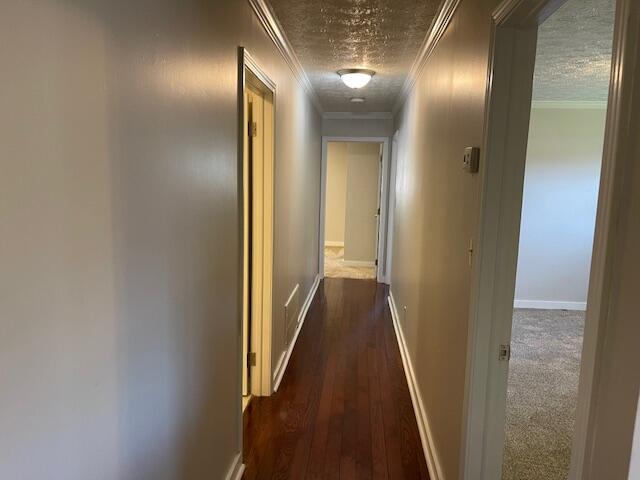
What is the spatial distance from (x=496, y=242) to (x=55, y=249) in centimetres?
129

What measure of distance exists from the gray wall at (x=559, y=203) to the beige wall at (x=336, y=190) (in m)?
4.21

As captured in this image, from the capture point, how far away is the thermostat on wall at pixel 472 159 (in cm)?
165

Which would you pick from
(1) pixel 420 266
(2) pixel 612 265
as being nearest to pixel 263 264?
(1) pixel 420 266

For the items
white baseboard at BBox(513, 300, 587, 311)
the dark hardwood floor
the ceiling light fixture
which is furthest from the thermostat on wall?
white baseboard at BBox(513, 300, 587, 311)

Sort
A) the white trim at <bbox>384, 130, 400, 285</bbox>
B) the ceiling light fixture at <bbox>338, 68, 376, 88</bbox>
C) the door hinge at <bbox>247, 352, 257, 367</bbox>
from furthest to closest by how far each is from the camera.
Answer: the white trim at <bbox>384, 130, 400, 285</bbox> < the ceiling light fixture at <bbox>338, 68, 376, 88</bbox> < the door hinge at <bbox>247, 352, 257, 367</bbox>

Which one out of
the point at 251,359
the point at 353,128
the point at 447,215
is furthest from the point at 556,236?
the point at 251,359

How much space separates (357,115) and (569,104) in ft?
8.28

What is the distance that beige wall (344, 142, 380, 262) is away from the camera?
23.7 ft

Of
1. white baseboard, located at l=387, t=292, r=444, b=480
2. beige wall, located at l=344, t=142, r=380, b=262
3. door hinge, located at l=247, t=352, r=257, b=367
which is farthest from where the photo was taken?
beige wall, located at l=344, t=142, r=380, b=262


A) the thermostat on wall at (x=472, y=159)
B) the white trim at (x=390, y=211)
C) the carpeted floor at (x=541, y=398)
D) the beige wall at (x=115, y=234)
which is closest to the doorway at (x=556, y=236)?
the carpeted floor at (x=541, y=398)

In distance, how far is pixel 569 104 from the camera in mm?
5004

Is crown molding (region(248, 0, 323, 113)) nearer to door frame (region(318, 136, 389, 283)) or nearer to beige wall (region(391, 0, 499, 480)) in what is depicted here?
beige wall (region(391, 0, 499, 480))

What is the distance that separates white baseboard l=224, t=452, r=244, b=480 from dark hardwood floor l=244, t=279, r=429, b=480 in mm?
58

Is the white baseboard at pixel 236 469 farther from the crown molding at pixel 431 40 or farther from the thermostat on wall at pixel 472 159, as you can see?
the crown molding at pixel 431 40
